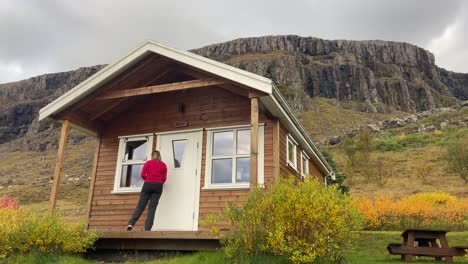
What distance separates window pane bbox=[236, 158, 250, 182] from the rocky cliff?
287 ft

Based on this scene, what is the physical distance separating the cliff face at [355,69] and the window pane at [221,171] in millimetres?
87338

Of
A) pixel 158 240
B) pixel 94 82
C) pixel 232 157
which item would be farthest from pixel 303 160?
pixel 94 82

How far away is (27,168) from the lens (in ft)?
225

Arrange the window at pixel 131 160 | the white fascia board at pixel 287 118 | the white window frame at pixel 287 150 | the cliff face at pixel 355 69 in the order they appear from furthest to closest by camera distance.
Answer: the cliff face at pixel 355 69 → the window at pixel 131 160 → the white window frame at pixel 287 150 → the white fascia board at pixel 287 118

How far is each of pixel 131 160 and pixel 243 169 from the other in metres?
3.63

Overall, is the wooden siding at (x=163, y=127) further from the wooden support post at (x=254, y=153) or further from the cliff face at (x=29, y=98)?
the cliff face at (x=29, y=98)

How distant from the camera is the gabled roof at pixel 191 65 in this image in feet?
32.3

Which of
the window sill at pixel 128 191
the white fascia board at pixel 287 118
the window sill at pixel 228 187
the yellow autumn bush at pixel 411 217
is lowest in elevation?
the yellow autumn bush at pixel 411 217

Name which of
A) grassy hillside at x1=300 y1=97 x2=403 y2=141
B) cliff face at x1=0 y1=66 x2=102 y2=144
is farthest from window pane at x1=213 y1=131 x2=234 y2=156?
cliff face at x1=0 y1=66 x2=102 y2=144

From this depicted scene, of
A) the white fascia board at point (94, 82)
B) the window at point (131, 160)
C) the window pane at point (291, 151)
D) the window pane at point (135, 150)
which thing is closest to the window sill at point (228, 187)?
the window at point (131, 160)

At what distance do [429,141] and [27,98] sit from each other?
4961 inches

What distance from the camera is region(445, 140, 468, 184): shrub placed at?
97.1ft

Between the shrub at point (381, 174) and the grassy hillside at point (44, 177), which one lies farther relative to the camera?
the grassy hillside at point (44, 177)

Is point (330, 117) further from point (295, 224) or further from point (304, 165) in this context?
point (295, 224)
